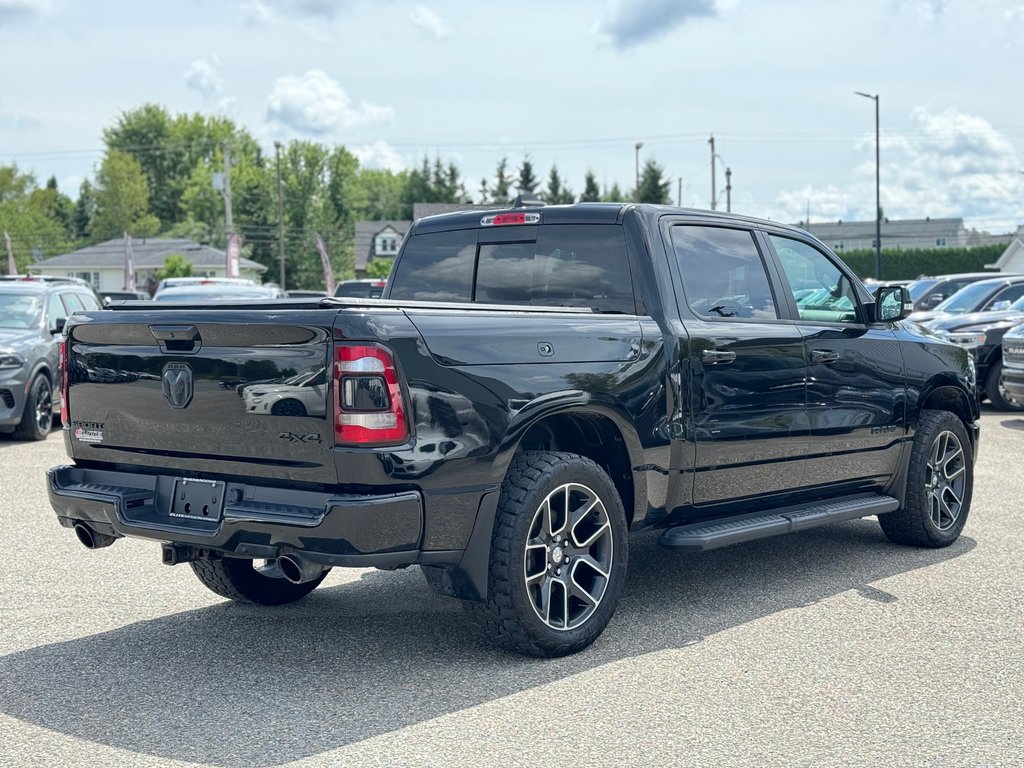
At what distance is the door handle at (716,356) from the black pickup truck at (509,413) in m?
0.01

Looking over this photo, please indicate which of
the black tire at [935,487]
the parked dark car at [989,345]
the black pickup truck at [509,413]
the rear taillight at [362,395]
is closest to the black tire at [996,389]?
the parked dark car at [989,345]

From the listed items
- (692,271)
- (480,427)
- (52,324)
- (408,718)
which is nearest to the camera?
(408,718)

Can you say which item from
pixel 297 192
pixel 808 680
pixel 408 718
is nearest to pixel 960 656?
pixel 808 680

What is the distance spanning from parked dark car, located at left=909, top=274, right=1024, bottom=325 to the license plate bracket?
15090 mm

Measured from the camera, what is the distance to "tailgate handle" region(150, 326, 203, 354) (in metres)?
4.88

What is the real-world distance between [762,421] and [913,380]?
161 cm

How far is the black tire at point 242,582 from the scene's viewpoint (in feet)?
19.6

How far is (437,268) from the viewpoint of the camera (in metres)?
6.57

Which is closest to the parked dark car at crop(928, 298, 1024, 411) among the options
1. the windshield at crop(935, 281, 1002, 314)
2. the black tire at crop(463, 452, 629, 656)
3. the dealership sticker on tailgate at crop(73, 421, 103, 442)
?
the windshield at crop(935, 281, 1002, 314)

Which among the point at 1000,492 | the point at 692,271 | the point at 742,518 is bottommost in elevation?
the point at 1000,492

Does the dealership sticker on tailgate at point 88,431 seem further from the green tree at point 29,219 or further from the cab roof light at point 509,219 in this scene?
the green tree at point 29,219

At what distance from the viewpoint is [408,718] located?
445cm

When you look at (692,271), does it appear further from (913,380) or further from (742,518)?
(913,380)

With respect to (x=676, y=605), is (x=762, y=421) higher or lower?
higher
